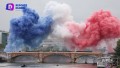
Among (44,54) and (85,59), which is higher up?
(44,54)

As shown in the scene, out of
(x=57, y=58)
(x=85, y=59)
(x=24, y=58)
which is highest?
(x=85, y=59)

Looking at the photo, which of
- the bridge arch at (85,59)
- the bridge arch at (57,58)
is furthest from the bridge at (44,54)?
the bridge arch at (57,58)

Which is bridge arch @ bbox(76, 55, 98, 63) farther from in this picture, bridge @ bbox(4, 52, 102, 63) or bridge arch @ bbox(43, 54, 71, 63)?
bridge arch @ bbox(43, 54, 71, 63)

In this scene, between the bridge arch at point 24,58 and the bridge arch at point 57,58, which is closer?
the bridge arch at point 57,58

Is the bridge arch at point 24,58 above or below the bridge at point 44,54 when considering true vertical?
below

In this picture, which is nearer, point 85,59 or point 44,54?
point 85,59

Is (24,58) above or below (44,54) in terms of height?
below

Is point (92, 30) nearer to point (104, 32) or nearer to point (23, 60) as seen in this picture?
point (104, 32)

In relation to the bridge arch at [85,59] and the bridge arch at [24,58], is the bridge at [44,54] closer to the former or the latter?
the bridge arch at [24,58]

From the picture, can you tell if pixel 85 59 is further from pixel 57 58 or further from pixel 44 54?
pixel 57 58

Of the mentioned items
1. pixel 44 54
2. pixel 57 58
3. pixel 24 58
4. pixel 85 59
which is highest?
pixel 44 54

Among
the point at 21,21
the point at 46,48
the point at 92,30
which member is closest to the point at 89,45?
the point at 92,30

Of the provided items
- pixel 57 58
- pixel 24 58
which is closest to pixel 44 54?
pixel 57 58

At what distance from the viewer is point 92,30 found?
325ft
